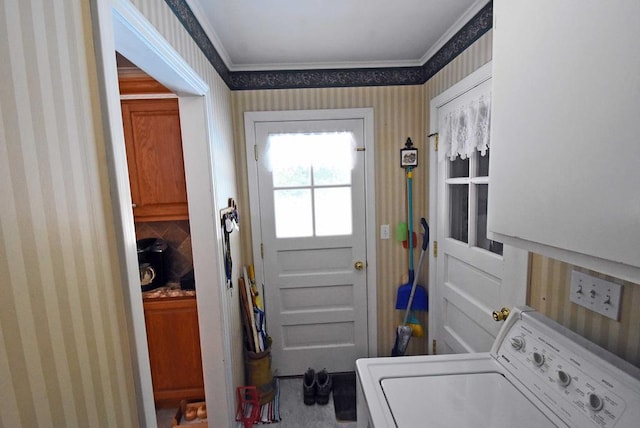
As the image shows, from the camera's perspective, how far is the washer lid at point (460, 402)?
0.78 metres

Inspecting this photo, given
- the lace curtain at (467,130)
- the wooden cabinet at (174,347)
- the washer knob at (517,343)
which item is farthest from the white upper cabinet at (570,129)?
the wooden cabinet at (174,347)

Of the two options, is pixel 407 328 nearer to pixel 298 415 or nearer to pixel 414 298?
pixel 414 298

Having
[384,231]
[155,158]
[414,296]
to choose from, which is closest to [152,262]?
[155,158]

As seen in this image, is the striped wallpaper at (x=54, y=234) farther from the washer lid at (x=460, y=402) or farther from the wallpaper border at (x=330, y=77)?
the wallpaper border at (x=330, y=77)

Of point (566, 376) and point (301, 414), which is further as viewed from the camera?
point (301, 414)

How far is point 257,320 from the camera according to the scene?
200 centimetres

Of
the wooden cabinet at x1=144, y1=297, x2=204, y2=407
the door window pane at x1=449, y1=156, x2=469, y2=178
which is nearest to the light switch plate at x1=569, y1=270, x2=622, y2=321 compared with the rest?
the door window pane at x1=449, y1=156, x2=469, y2=178

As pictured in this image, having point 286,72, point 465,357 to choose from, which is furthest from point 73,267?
point 286,72

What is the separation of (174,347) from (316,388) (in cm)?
106

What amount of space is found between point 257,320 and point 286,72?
184 centimetres

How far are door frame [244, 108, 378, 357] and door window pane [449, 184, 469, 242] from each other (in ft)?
1.80

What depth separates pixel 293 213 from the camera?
2.14m

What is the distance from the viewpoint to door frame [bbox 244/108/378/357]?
2041 mm

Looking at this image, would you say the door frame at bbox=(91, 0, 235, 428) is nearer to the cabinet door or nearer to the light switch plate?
the cabinet door
